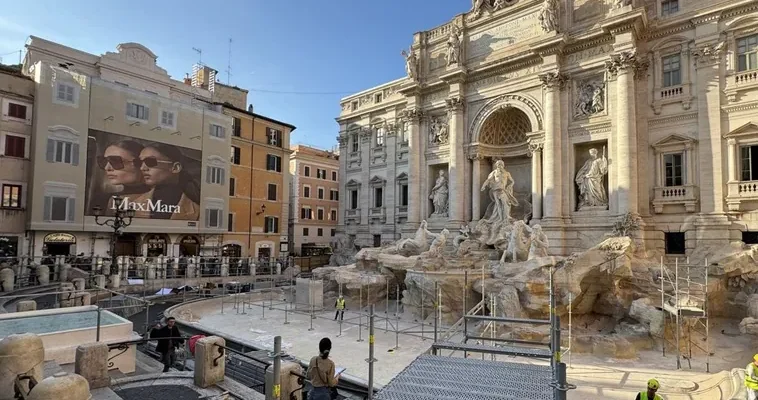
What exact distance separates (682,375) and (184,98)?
35.7 meters

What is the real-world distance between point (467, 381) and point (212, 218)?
3134cm

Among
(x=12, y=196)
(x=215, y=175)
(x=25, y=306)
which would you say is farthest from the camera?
(x=215, y=175)

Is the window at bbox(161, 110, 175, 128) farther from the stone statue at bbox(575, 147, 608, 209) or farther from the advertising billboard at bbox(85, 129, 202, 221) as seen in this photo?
the stone statue at bbox(575, 147, 608, 209)

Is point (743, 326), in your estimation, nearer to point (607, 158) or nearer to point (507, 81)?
point (607, 158)

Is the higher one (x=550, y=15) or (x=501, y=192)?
(x=550, y=15)

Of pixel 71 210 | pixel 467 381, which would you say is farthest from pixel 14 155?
pixel 467 381

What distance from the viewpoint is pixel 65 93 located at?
2580 centimetres

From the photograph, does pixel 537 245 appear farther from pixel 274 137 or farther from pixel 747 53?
pixel 274 137

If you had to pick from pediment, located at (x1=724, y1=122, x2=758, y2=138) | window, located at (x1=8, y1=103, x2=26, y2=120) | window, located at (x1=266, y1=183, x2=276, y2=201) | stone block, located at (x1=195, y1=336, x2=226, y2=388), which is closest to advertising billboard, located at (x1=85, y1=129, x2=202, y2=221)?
window, located at (x1=8, y1=103, x2=26, y2=120)

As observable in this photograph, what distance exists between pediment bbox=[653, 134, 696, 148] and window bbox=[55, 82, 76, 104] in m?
32.5

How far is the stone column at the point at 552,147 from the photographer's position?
75.4ft

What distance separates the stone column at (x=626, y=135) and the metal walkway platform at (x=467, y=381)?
18517mm

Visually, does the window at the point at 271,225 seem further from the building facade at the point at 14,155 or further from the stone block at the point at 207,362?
the stone block at the point at 207,362

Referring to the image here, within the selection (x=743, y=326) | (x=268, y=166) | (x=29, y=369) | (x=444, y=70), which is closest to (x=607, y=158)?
(x=743, y=326)
